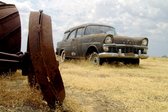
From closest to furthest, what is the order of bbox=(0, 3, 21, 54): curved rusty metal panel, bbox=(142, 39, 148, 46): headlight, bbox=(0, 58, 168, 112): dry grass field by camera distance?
1. bbox=(0, 58, 168, 112): dry grass field
2. bbox=(0, 3, 21, 54): curved rusty metal panel
3. bbox=(142, 39, 148, 46): headlight

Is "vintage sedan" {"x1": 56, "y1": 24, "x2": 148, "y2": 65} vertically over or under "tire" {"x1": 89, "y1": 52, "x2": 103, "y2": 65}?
over

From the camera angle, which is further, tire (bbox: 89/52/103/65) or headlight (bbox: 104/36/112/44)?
tire (bbox: 89/52/103/65)

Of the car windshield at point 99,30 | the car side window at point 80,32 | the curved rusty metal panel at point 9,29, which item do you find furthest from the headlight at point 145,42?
the curved rusty metal panel at point 9,29

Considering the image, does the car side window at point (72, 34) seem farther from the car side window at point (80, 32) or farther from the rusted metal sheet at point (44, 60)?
the rusted metal sheet at point (44, 60)

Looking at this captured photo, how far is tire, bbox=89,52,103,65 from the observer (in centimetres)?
1318

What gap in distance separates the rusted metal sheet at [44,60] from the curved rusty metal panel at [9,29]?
1887mm

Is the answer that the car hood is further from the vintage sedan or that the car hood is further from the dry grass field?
the dry grass field

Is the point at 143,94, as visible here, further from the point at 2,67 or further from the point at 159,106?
the point at 2,67

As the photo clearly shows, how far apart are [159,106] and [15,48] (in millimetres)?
2889

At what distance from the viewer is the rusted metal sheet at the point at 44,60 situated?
170 inches

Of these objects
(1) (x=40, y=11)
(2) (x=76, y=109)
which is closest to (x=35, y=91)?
(2) (x=76, y=109)

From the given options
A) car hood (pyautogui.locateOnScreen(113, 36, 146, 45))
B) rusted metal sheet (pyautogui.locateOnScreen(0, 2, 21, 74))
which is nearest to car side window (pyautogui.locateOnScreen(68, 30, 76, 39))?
car hood (pyautogui.locateOnScreen(113, 36, 146, 45))

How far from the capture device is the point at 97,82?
8.00 meters

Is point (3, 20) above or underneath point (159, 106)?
above
